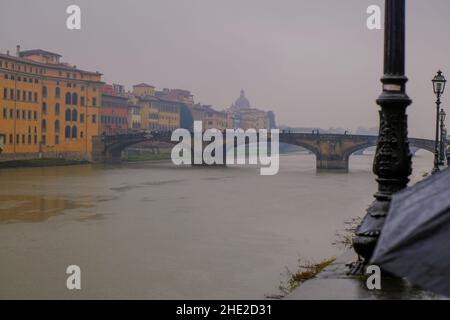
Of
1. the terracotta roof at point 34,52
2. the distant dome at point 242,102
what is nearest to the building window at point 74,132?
the terracotta roof at point 34,52

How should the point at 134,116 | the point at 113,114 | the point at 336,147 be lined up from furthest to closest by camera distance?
the point at 134,116, the point at 113,114, the point at 336,147

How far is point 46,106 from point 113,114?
15.2 m

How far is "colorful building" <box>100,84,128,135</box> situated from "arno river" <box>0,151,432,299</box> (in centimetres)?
3373

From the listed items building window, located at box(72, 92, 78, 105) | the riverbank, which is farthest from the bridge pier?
building window, located at box(72, 92, 78, 105)

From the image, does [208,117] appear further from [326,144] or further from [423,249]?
[423,249]

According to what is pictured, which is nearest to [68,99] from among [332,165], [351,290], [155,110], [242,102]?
[332,165]

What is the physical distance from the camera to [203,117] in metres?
88.9

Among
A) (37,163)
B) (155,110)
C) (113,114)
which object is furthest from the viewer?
(155,110)

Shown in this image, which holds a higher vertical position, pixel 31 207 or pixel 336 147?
pixel 336 147

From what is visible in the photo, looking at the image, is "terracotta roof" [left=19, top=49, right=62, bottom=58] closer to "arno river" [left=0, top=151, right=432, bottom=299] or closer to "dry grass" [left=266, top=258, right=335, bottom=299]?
"arno river" [left=0, top=151, right=432, bottom=299]

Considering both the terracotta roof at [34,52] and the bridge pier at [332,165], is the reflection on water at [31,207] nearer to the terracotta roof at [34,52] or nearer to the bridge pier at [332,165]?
the bridge pier at [332,165]

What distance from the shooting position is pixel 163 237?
13906 mm
